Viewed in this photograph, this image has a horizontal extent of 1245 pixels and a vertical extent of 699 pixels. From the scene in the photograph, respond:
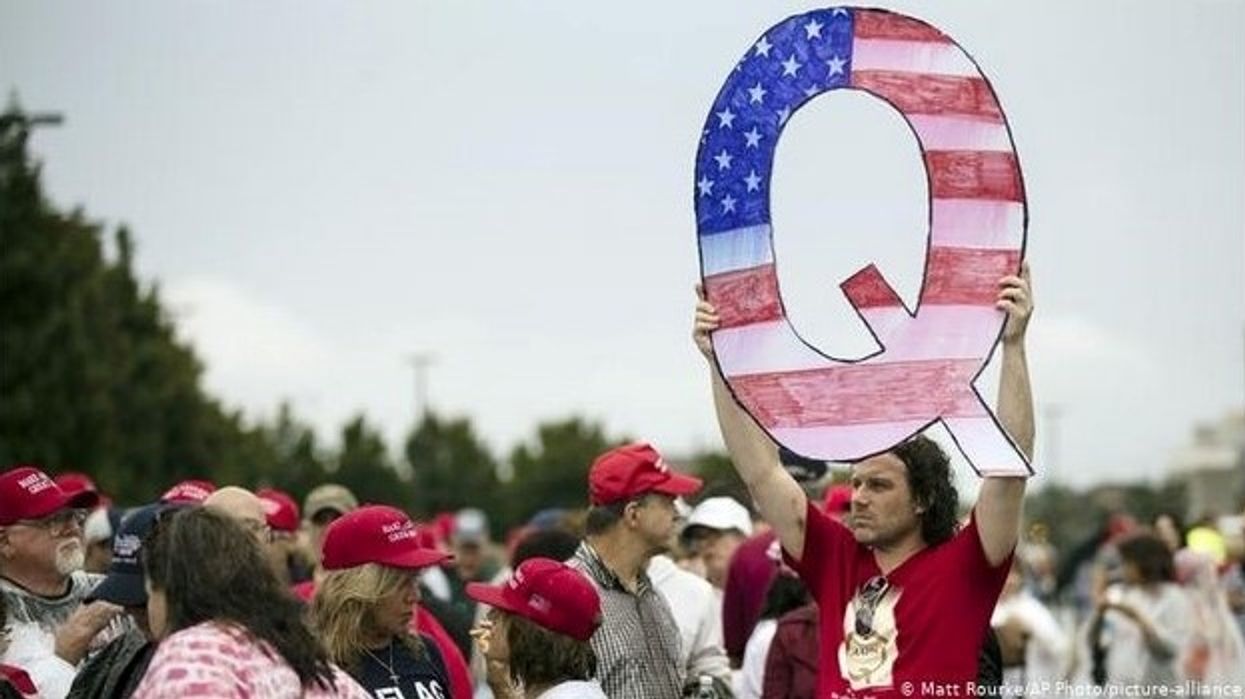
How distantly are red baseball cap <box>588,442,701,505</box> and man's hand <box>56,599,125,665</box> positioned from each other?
1.95 metres

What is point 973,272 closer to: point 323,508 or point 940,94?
point 940,94

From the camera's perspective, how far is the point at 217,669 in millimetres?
5512

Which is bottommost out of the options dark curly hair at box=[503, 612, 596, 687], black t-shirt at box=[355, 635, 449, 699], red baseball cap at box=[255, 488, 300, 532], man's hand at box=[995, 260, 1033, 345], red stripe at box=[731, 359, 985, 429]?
red baseball cap at box=[255, 488, 300, 532]

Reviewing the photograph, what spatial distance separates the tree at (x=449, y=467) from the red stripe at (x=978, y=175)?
77294 mm

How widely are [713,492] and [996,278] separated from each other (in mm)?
6385

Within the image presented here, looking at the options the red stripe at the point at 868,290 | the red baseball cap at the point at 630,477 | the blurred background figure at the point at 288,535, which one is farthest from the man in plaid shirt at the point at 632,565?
the red stripe at the point at 868,290

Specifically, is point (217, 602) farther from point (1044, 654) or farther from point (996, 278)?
point (1044, 654)

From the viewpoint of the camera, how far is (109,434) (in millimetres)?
43156

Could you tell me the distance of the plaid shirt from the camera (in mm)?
8594

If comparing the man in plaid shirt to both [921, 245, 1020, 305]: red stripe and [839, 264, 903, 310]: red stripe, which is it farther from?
[921, 245, 1020, 305]: red stripe

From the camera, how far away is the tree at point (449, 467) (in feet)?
291

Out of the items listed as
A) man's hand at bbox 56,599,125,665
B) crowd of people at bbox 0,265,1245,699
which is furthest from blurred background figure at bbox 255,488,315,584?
man's hand at bbox 56,599,125,665

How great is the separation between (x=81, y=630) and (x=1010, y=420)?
3.02m

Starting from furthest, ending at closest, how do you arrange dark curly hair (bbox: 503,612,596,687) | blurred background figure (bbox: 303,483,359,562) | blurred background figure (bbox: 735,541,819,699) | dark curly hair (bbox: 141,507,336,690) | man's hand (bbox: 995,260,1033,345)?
blurred background figure (bbox: 303,483,359,562), blurred background figure (bbox: 735,541,819,699), dark curly hair (bbox: 503,612,596,687), man's hand (bbox: 995,260,1033,345), dark curly hair (bbox: 141,507,336,690)
